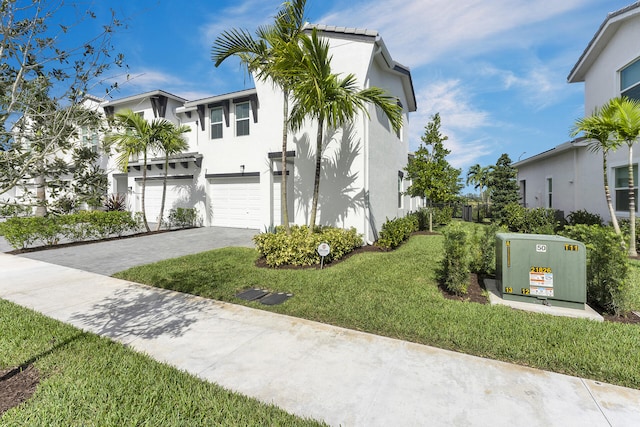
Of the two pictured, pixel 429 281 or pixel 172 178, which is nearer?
pixel 429 281

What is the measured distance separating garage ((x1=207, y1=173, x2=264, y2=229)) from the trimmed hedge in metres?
3.78

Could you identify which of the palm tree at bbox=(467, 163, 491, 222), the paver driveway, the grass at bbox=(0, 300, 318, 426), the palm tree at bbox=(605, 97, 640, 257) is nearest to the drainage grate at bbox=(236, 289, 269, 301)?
the grass at bbox=(0, 300, 318, 426)

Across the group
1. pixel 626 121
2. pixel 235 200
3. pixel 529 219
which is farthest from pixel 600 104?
pixel 235 200

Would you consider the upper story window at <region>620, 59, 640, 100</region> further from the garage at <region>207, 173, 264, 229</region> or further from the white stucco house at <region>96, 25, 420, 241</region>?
the garage at <region>207, 173, 264, 229</region>

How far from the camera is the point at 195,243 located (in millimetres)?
10719

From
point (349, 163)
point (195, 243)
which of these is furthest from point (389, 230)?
point (195, 243)

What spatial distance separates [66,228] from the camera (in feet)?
33.8

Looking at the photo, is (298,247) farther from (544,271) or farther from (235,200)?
(235,200)

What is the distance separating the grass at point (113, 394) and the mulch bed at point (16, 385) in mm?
72

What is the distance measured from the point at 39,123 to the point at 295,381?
12.5 ft

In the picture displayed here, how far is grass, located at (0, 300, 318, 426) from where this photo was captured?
91.0 inches

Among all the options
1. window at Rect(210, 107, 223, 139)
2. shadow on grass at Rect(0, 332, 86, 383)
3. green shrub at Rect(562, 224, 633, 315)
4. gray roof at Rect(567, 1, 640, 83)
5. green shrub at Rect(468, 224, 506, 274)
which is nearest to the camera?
A: shadow on grass at Rect(0, 332, 86, 383)

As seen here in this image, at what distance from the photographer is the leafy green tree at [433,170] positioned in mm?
13141

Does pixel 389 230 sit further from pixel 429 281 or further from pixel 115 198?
pixel 115 198
